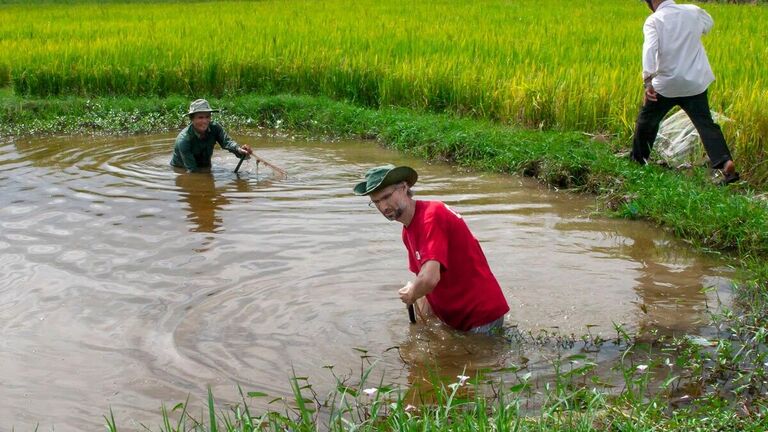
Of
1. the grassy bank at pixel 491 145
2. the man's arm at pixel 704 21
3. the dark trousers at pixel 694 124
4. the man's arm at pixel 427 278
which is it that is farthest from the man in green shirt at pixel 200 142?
the man's arm at pixel 427 278

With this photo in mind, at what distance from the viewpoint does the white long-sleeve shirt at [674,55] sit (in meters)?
7.03

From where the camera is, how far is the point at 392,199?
4.06 metres

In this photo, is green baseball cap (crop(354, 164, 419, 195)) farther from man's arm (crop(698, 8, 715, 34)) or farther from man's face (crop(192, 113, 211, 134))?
man's face (crop(192, 113, 211, 134))

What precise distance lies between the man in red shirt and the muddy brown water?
0.17 meters

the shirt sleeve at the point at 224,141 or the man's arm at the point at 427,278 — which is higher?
the man's arm at the point at 427,278

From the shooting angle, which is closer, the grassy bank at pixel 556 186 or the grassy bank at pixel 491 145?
the grassy bank at pixel 556 186

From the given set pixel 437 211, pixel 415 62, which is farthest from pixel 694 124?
pixel 415 62

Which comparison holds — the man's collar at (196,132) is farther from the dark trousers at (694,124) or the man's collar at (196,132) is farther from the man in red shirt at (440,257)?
the man in red shirt at (440,257)

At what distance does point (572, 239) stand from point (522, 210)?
0.77 metres

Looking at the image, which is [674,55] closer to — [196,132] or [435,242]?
[435,242]

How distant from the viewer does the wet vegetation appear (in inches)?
140

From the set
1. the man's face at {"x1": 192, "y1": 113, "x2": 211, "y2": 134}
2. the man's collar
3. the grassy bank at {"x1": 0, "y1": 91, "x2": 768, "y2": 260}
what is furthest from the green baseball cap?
the man's collar

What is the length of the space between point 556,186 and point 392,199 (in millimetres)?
3891

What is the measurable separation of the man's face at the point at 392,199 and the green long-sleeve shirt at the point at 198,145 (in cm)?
436
